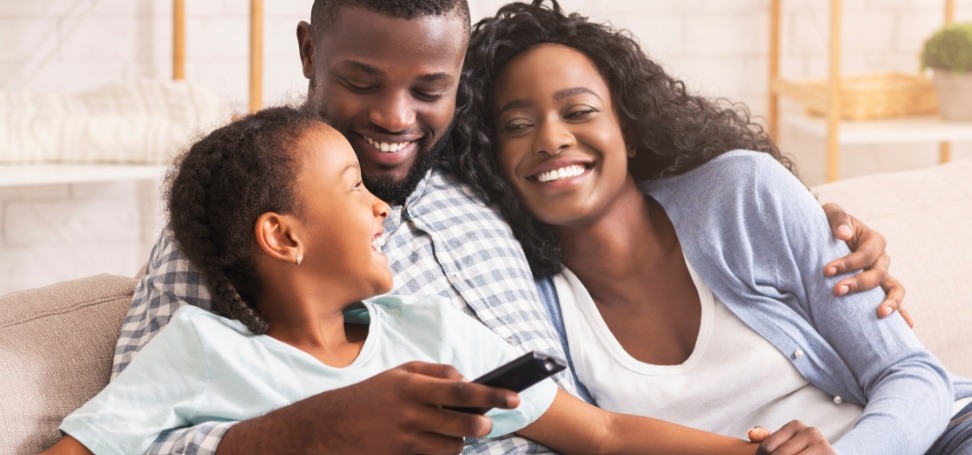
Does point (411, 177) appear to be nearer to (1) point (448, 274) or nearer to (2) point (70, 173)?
(1) point (448, 274)

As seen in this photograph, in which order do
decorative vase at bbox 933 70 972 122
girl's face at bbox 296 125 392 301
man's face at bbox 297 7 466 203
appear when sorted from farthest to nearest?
decorative vase at bbox 933 70 972 122 < man's face at bbox 297 7 466 203 < girl's face at bbox 296 125 392 301

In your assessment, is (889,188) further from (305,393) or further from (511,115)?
(305,393)

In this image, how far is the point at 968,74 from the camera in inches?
121

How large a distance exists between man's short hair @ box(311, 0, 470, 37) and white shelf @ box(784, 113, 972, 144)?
65.0 inches

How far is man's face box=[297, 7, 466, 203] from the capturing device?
1.51 metres

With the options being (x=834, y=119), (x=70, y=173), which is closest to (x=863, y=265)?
(x=834, y=119)

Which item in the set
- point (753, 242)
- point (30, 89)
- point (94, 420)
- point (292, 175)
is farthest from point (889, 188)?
point (30, 89)

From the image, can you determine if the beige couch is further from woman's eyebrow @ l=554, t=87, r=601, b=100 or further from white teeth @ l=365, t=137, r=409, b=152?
woman's eyebrow @ l=554, t=87, r=601, b=100

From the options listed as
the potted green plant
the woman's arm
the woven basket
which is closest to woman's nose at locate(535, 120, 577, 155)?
the woman's arm

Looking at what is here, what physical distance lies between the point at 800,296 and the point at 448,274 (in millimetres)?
468

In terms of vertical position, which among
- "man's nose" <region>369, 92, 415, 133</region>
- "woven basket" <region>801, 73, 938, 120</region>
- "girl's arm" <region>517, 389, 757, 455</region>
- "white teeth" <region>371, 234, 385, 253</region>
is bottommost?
"girl's arm" <region>517, 389, 757, 455</region>

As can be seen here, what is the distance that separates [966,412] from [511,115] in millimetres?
713

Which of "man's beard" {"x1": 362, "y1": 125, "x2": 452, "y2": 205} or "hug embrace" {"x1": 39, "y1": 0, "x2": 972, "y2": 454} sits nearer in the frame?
"hug embrace" {"x1": 39, "y1": 0, "x2": 972, "y2": 454}

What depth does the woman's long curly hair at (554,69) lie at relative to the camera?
1.71m
